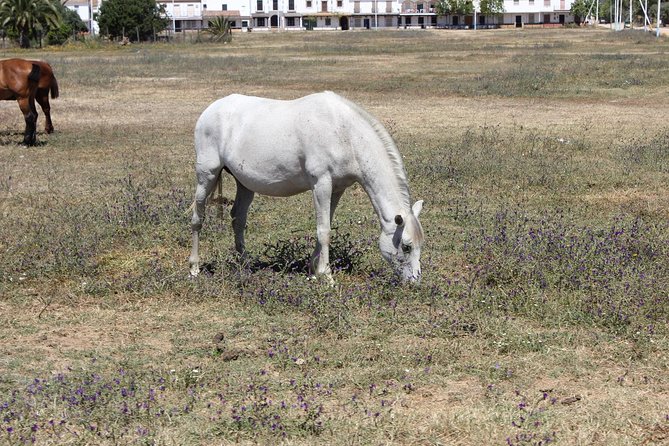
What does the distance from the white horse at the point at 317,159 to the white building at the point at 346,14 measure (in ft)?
410

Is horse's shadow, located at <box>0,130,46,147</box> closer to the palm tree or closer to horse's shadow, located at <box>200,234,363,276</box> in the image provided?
horse's shadow, located at <box>200,234,363,276</box>

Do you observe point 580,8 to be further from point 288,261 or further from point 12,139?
point 288,261

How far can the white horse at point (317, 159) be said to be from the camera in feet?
25.4

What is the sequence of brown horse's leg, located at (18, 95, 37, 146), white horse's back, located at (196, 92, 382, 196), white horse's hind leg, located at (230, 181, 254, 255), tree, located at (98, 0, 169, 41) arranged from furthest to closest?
1. tree, located at (98, 0, 169, 41)
2. brown horse's leg, located at (18, 95, 37, 146)
3. white horse's hind leg, located at (230, 181, 254, 255)
4. white horse's back, located at (196, 92, 382, 196)

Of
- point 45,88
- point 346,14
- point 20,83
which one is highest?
point 346,14

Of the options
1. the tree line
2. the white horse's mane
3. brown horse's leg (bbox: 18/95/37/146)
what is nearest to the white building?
the tree line

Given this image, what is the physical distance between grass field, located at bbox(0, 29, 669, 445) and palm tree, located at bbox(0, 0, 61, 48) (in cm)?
5546

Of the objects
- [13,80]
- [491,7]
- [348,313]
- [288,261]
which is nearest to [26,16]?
[13,80]

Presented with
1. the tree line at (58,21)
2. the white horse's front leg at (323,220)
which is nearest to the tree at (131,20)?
the tree line at (58,21)

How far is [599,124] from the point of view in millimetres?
19172

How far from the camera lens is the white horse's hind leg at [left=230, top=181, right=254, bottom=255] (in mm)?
9062

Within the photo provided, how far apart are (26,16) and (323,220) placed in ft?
211

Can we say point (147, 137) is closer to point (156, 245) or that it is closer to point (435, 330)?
point (156, 245)

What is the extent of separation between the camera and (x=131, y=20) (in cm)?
7794
